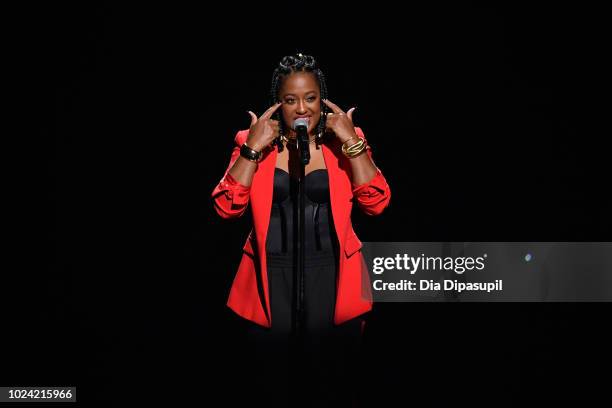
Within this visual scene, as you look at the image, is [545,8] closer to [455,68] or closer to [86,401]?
[455,68]

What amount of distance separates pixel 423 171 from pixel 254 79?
0.79 meters

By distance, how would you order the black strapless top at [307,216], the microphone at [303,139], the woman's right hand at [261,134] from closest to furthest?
the microphone at [303,139] → the woman's right hand at [261,134] → the black strapless top at [307,216]

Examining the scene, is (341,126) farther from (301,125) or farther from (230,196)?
(230,196)

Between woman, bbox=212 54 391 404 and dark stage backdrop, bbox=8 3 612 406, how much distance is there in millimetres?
751

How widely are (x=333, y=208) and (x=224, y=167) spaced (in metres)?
1.03

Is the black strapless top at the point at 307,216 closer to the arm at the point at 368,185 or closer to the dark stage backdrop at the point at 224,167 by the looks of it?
the arm at the point at 368,185

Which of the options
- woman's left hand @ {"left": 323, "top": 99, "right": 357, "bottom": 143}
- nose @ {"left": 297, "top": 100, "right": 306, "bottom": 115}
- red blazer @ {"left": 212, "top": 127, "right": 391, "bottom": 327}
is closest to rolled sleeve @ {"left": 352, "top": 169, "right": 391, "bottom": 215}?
red blazer @ {"left": 212, "top": 127, "right": 391, "bottom": 327}

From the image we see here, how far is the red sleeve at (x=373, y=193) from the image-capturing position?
215 centimetres

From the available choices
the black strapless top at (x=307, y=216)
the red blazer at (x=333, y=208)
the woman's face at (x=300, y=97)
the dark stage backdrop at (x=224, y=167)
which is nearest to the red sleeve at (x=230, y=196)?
the red blazer at (x=333, y=208)

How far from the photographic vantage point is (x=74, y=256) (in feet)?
10.4

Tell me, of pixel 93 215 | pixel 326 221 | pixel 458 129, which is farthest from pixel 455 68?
pixel 93 215

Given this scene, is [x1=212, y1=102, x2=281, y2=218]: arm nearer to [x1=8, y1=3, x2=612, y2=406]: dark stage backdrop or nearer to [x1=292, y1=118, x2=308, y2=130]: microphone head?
[x1=292, y1=118, x2=308, y2=130]: microphone head

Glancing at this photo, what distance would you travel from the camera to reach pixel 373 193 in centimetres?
217

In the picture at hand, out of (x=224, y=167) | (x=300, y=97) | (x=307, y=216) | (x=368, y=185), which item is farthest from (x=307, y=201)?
(x=224, y=167)
